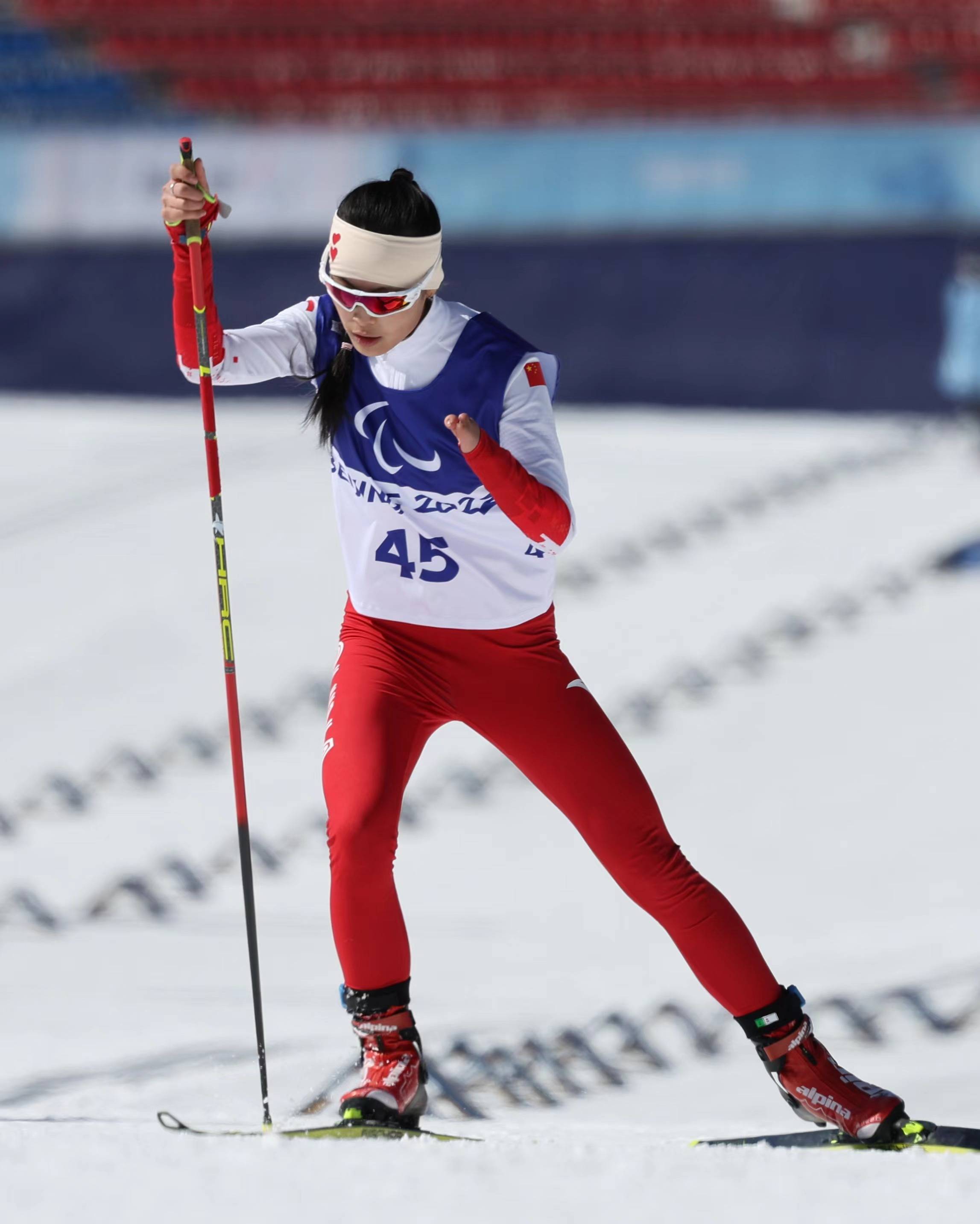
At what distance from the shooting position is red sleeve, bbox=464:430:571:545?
247cm

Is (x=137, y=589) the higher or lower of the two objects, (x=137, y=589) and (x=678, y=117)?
the lower

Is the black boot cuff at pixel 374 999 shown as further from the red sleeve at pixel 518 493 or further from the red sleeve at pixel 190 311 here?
the red sleeve at pixel 190 311

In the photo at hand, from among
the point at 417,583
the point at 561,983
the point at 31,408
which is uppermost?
the point at 417,583

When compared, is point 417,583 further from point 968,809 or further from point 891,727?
point 891,727

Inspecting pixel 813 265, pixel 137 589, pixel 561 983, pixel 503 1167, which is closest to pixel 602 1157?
pixel 503 1167

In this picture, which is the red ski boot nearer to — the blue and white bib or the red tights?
the red tights

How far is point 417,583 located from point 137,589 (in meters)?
5.67

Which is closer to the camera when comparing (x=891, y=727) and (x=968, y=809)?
(x=968, y=809)

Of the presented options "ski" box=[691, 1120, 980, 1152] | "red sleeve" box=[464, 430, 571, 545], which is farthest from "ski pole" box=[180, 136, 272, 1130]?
"ski" box=[691, 1120, 980, 1152]

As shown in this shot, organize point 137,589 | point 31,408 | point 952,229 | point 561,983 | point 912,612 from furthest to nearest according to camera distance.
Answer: point 31,408, point 952,229, point 137,589, point 912,612, point 561,983

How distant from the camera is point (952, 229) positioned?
1276 cm

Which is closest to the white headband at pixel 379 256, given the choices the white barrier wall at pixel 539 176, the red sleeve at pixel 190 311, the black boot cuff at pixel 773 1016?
the red sleeve at pixel 190 311

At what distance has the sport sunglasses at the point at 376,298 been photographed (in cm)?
260

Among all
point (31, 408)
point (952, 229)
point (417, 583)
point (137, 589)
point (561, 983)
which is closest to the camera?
point (417, 583)
